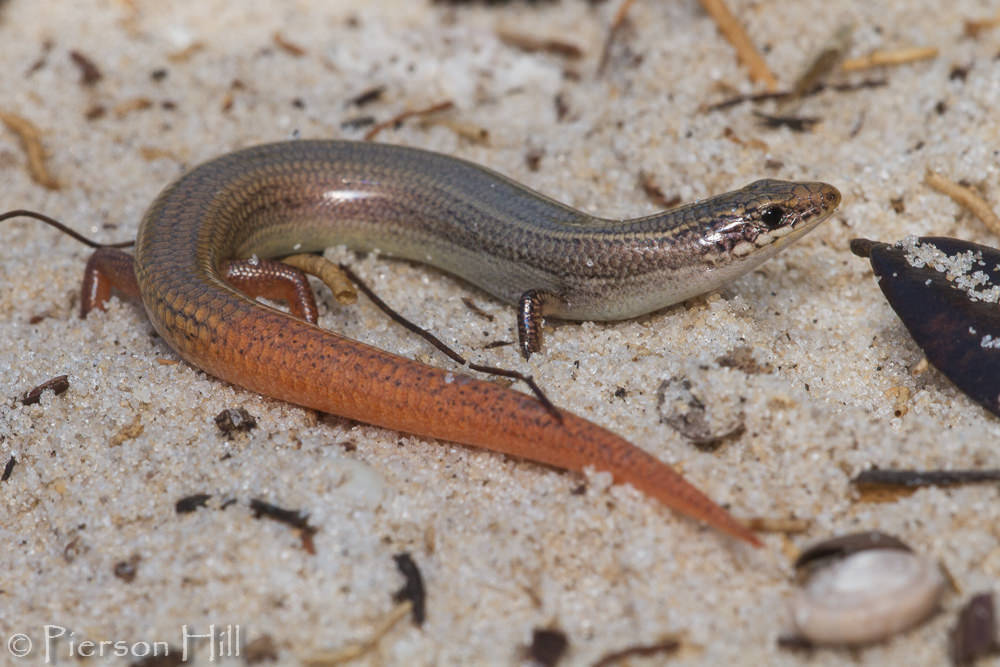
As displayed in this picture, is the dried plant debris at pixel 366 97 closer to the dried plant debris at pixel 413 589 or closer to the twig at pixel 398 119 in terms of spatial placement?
the twig at pixel 398 119

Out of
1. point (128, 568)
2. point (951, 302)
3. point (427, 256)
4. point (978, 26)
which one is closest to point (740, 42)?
point (978, 26)

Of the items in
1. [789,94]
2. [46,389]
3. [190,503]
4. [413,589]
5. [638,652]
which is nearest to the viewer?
[638,652]

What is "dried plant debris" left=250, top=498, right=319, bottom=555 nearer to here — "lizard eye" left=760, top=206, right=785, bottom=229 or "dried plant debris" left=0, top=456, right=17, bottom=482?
"dried plant debris" left=0, top=456, right=17, bottom=482

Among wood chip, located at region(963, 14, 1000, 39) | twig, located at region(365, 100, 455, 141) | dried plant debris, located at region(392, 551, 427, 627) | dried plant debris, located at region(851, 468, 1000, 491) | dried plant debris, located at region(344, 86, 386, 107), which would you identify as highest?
dried plant debris, located at region(344, 86, 386, 107)

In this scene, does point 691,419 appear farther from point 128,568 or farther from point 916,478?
point 128,568

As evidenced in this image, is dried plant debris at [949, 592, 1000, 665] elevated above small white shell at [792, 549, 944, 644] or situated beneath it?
situated beneath

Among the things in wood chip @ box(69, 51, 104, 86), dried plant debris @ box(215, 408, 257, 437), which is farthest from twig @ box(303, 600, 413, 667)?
wood chip @ box(69, 51, 104, 86)
